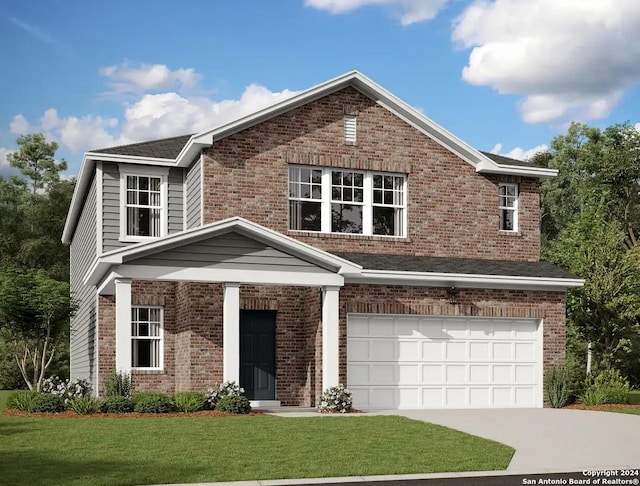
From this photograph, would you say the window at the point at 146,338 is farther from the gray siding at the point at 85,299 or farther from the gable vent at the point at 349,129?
the gable vent at the point at 349,129

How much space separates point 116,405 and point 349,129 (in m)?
10.6

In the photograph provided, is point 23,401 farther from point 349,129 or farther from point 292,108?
point 349,129

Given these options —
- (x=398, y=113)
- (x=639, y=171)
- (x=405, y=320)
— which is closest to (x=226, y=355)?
(x=405, y=320)

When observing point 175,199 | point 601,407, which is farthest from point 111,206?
point 601,407

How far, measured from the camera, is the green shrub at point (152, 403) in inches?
782

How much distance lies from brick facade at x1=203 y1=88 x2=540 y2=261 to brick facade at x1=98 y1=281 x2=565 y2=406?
2.05 meters

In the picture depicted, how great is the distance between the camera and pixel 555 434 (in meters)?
17.6

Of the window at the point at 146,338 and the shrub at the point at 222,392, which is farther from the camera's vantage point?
the window at the point at 146,338

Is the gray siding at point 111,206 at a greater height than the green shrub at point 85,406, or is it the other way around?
the gray siding at point 111,206

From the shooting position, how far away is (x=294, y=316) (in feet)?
81.7

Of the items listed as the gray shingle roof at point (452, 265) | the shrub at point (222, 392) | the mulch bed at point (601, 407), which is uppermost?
the gray shingle roof at point (452, 265)

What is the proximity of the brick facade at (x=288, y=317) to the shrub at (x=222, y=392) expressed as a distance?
2.39 m

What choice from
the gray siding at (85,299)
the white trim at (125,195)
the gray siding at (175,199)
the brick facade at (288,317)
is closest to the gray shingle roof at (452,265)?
the brick facade at (288,317)

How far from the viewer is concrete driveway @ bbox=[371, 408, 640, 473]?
14.1 metres
